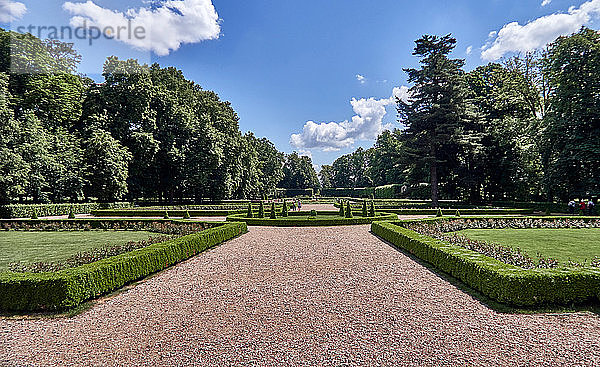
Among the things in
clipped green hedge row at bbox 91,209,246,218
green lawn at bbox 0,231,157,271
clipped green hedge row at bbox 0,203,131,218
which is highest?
clipped green hedge row at bbox 0,203,131,218

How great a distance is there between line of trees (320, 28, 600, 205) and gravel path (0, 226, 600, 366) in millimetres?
26553

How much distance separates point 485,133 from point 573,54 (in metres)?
10.4

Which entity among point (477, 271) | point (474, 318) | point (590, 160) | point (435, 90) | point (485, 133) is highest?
point (435, 90)

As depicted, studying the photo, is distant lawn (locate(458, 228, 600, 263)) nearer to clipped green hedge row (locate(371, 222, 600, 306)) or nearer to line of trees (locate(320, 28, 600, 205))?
clipped green hedge row (locate(371, 222, 600, 306))

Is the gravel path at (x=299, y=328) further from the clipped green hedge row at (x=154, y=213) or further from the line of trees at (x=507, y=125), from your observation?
the line of trees at (x=507, y=125)

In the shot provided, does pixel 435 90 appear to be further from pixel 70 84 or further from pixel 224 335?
pixel 70 84

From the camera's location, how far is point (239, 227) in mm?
15023

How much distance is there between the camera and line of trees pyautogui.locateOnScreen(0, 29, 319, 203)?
2871 cm

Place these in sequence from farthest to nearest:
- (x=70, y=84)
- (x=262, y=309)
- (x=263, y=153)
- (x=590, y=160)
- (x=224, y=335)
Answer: (x=263, y=153) < (x=70, y=84) < (x=590, y=160) < (x=262, y=309) < (x=224, y=335)

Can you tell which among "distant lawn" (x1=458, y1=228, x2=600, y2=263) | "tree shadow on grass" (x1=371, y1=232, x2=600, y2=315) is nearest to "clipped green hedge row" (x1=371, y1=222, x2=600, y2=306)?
"tree shadow on grass" (x1=371, y1=232, x2=600, y2=315)

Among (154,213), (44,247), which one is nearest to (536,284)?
(44,247)

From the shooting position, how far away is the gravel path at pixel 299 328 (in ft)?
13.1

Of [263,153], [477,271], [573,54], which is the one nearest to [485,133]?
[573,54]

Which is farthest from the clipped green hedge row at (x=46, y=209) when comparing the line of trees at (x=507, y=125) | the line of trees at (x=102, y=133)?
the line of trees at (x=507, y=125)
